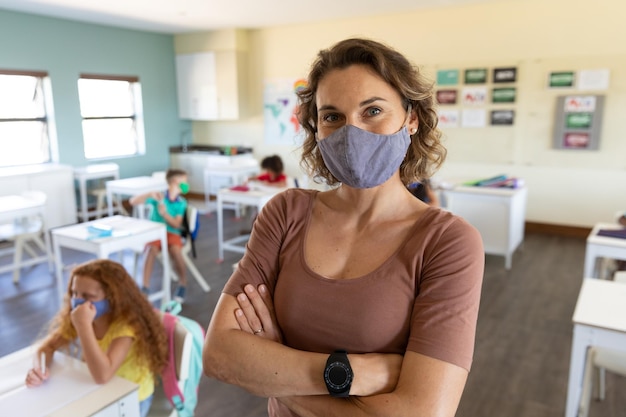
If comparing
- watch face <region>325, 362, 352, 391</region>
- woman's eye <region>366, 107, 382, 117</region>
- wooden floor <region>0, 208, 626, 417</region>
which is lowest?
wooden floor <region>0, 208, 626, 417</region>

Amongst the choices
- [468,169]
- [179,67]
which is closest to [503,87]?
[468,169]

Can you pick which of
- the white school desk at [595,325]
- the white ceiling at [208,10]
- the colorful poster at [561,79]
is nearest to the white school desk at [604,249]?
the white school desk at [595,325]

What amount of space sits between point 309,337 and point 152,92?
7559mm

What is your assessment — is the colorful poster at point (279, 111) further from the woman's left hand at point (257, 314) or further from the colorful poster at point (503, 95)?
the woman's left hand at point (257, 314)

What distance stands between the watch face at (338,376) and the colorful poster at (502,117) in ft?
18.4

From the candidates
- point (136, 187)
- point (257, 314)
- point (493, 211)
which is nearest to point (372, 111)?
point (257, 314)

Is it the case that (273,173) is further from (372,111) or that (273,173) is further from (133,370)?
(372,111)

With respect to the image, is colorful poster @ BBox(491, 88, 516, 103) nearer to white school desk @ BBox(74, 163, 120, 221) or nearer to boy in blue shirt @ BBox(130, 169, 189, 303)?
boy in blue shirt @ BBox(130, 169, 189, 303)

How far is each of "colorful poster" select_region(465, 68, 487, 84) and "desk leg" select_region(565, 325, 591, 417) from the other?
182 inches

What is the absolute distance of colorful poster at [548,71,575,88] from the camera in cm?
538

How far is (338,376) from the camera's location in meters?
0.90

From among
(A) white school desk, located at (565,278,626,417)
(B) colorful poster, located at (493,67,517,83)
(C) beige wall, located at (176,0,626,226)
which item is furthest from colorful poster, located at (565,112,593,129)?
(A) white school desk, located at (565,278,626,417)

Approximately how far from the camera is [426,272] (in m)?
0.95

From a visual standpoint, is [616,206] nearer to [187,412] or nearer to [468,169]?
[468,169]
